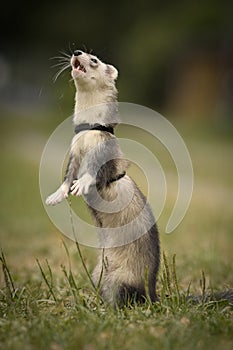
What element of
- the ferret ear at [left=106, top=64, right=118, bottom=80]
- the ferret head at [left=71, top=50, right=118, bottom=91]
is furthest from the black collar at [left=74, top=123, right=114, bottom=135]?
the ferret ear at [left=106, top=64, right=118, bottom=80]

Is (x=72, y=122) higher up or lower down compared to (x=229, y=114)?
lower down

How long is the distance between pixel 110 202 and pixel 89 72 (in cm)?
98

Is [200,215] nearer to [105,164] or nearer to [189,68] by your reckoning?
[105,164]

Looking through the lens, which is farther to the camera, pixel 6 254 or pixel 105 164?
pixel 6 254

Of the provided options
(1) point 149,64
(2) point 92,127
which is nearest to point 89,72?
(2) point 92,127

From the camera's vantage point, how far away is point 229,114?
2962 centimetres

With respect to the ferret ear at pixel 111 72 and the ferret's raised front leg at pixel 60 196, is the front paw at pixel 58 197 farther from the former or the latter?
the ferret ear at pixel 111 72

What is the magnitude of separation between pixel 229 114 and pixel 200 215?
1874cm

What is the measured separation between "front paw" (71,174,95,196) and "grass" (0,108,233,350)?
0.44m

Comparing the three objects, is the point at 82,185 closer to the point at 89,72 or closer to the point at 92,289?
the point at 89,72

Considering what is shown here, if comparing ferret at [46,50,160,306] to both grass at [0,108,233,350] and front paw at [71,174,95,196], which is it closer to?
front paw at [71,174,95,196]

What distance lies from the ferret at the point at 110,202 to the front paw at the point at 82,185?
0.16 feet

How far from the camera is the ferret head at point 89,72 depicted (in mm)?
5367

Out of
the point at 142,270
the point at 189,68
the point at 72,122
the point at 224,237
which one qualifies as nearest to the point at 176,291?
the point at 142,270
